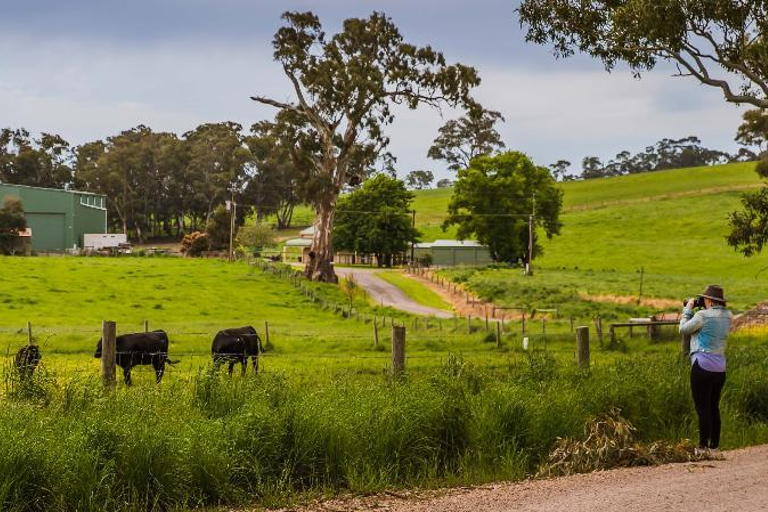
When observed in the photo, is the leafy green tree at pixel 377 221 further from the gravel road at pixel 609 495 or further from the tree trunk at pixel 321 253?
the gravel road at pixel 609 495

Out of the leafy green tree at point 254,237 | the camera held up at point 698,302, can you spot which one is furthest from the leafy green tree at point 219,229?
the camera held up at point 698,302

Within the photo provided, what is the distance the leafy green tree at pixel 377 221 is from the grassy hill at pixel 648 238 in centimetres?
1471

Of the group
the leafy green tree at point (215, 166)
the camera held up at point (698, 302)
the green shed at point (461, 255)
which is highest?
the leafy green tree at point (215, 166)

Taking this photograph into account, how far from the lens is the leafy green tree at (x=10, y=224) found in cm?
7512

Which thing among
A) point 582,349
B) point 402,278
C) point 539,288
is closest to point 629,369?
point 582,349

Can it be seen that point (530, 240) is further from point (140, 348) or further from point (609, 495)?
point (609, 495)

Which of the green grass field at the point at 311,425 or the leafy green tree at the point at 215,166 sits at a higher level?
the leafy green tree at the point at 215,166

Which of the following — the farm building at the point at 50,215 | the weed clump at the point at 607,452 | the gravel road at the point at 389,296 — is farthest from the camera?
the farm building at the point at 50,215

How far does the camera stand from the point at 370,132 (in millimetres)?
54562

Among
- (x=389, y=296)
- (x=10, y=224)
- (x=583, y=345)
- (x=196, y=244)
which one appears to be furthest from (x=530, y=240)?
(x=583, y=345)

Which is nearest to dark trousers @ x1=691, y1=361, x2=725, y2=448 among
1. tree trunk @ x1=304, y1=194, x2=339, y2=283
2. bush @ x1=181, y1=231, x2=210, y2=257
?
tree trunk @ x1=304, y1=194, x2=339, y2=283

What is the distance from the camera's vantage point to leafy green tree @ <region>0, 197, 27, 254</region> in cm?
7512

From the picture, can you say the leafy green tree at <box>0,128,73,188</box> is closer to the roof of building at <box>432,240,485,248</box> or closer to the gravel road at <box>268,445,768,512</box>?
the roof of building at <box>432,240,485,248</box>

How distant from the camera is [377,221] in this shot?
85.1 m
